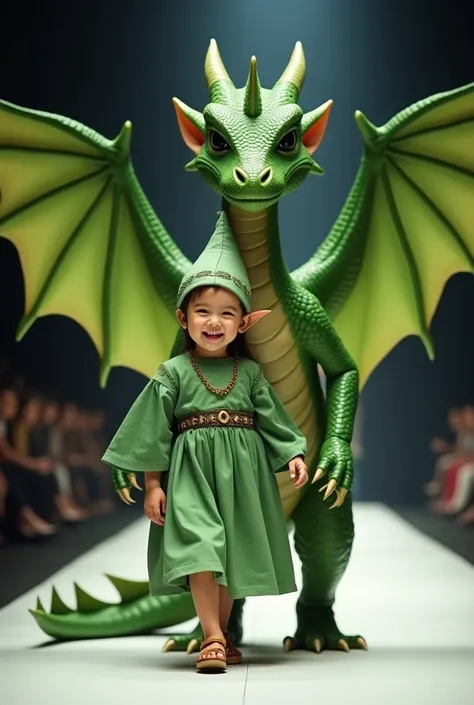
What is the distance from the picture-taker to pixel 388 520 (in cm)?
507

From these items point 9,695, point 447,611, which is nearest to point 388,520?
point 447,611

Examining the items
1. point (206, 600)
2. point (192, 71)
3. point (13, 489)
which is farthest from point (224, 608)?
point (192, 71)

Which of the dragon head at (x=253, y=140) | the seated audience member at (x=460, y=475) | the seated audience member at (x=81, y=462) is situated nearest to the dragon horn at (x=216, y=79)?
the dragon head at (x=253, y=140)

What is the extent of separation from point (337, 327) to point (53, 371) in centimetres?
116

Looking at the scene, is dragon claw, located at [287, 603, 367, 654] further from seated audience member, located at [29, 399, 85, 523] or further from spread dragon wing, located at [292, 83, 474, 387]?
seated audience member, located at [29, 399, 85, 523]

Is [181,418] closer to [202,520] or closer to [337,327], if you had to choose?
[202,520]

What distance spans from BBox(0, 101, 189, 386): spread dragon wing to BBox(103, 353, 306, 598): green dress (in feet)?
1.51

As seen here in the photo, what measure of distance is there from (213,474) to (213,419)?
0.11 metres

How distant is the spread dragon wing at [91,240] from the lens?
2.62 metres

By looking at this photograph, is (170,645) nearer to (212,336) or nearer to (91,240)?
(212,336)

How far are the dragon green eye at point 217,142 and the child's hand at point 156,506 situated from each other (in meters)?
0.71

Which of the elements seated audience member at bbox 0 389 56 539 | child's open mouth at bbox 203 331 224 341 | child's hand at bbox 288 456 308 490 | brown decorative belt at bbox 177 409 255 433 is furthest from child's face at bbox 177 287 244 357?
seated audience member at bbox 0 389 56 539

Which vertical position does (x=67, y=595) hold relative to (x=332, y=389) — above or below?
below

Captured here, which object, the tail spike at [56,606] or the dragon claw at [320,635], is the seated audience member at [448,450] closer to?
the dragon claw at [320,635]
